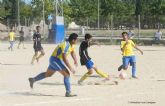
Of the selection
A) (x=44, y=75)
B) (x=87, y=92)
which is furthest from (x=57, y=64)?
(x=87, y=92)

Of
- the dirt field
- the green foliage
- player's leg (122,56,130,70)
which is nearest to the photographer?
the dirt field

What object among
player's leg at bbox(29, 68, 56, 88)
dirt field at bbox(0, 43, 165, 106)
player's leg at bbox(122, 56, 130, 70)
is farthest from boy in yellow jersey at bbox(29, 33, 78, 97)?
player's leg at bbox(122, 56, 130, 70)

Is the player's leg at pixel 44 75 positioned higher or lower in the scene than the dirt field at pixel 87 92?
higher

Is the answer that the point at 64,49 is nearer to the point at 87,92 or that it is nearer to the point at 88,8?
the point at 87,92

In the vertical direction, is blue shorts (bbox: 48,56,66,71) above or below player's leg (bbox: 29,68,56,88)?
above

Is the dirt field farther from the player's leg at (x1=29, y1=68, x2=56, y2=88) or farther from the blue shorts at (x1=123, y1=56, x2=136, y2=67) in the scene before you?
the blue shorts at (x1=123, y1=56, x2=136, y2=67)

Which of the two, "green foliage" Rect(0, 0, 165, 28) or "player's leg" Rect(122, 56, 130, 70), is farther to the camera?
"green foliage" Rect(0, 0, 165, 28)

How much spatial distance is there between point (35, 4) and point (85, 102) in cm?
7341

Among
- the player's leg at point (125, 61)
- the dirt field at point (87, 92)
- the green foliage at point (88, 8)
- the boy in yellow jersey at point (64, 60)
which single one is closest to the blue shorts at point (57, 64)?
the boy in yellow jersey at point (64, 60)

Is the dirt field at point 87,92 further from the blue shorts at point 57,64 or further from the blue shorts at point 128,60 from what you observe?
the blue shorts at point 57,64

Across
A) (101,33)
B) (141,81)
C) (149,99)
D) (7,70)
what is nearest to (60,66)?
(149,99)

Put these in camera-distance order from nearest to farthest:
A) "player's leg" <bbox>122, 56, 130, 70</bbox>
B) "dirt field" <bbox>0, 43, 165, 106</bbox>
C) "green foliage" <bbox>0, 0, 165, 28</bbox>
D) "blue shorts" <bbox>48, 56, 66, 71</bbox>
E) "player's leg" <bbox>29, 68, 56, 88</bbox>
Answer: "dirt field" <bbox>0, 43, 165, 106</bbox>, "blue shorts" <bbox>48, 56, 66, 71</bbox>, "player's leg" <bbox>29, 68, 56, 88</bbox>, "player's leg" <bbox>122, 56, 130, 70</bbox>, "green foliage" <bbox>0, 0, 165, 28</bbox>

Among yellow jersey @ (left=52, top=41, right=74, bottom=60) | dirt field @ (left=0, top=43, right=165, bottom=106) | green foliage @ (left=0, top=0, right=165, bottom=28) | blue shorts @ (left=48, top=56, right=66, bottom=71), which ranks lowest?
dirt field @ (left=0, top=43, right=165, bottom=106)

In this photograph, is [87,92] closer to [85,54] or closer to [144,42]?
[85,54]
